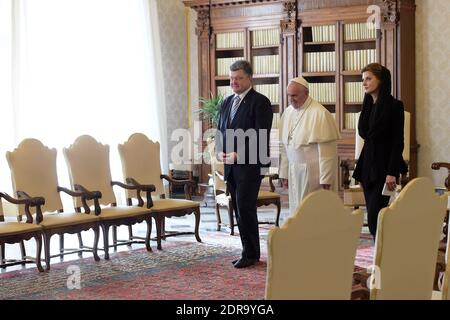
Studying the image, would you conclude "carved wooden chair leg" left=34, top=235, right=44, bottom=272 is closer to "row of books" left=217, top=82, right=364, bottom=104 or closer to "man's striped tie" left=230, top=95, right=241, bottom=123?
"man's striped tie" left=230, top=95, right=241, bottom=123

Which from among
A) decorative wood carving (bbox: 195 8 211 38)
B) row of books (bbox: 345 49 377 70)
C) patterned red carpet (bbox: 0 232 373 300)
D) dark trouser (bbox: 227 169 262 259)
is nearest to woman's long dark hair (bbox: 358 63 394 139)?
dark trouser (bbox: 227 169 262 259)

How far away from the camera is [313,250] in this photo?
2.51m

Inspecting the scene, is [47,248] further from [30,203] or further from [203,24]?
[203,24]

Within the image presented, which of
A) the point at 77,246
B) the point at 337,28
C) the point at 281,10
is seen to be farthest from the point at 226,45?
the point at 77,246

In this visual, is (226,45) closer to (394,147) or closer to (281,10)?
(281,10)

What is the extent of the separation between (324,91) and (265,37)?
3.59 ft

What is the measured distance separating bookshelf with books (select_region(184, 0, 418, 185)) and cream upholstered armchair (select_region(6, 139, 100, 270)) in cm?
405

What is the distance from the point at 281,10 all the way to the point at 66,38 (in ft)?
8.96

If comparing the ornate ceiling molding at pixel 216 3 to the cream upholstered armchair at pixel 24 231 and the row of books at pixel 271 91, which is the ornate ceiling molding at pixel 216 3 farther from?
the cream upholstered armchair at pixel 24 231

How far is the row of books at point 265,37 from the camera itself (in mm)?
10039

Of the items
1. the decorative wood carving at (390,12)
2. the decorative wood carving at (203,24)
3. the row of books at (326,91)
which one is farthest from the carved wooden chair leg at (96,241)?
the decorative wood carving at (203,24)

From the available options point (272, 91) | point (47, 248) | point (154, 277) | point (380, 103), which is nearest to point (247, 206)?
point (154, 277)

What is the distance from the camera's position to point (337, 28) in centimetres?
950

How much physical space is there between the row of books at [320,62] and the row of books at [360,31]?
30cm
